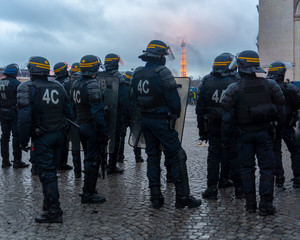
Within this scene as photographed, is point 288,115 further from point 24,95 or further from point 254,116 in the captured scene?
point 24,95

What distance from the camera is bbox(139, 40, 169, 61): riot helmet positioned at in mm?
5754

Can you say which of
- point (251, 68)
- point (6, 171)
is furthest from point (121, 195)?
point (6, 171)

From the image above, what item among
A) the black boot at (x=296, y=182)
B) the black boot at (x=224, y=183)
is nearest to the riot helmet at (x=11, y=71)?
the black boot at (x=224, y=183)

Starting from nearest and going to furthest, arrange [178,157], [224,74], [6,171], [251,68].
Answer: [251,68] < [178,157] < [224,74] < [6,171]

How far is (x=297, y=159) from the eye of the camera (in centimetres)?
680

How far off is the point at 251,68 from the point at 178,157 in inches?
58.8

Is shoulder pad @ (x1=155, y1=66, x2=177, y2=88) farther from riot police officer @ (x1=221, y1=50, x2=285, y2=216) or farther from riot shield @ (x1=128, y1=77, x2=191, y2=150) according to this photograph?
riot shield @ (x1=128, y1=77, x2=191, y2=150)

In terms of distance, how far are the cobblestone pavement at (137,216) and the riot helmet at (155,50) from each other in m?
2.01

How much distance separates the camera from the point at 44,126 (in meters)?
5.27

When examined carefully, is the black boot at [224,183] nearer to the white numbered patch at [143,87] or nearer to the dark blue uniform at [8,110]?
the white numbered patch at [143,87]

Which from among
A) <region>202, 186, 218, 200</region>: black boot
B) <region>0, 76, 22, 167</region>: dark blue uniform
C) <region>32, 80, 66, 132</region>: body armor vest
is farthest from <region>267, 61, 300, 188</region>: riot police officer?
<region>0, 76, 22, 167</region>: dark blue uniform

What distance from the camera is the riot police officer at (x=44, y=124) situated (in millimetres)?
5109

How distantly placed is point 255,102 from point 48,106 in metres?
2.56

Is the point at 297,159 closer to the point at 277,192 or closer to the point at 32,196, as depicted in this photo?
the point at 277,192
